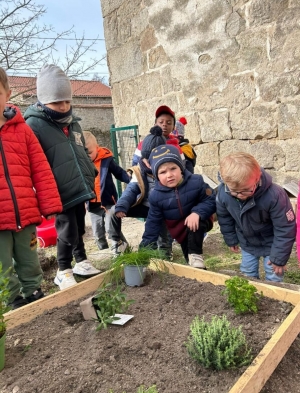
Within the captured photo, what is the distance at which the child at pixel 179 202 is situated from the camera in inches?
107

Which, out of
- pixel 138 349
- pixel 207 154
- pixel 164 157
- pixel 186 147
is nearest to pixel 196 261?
pixel 164 157

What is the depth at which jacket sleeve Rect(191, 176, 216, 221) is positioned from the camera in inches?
108

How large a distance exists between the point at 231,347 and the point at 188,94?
3719 millimetres

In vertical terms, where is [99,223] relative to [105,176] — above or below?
below

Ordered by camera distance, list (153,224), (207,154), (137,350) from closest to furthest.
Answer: (137,350) < (153,224) < (207,154)

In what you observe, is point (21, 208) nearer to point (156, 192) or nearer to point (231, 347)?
point (156, 192)

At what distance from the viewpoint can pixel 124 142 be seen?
19.8ft

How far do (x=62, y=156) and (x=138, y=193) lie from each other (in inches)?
31.2

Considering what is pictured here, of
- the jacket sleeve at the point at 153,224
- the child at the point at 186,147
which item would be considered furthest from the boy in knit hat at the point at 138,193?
the child at the point at 186,147

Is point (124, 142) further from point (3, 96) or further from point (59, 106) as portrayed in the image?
point (3, 96)

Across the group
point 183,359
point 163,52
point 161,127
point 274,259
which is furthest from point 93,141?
point 183,359

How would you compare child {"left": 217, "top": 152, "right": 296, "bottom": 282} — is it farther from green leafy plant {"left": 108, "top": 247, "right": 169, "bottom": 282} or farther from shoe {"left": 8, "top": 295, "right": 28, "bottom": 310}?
shoe {"left": 8, "top": 295, "right": 28, "bottom": 310}

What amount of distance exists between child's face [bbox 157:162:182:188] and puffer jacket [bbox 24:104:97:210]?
0.60 m

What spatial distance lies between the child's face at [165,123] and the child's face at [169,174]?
40.7 inches
